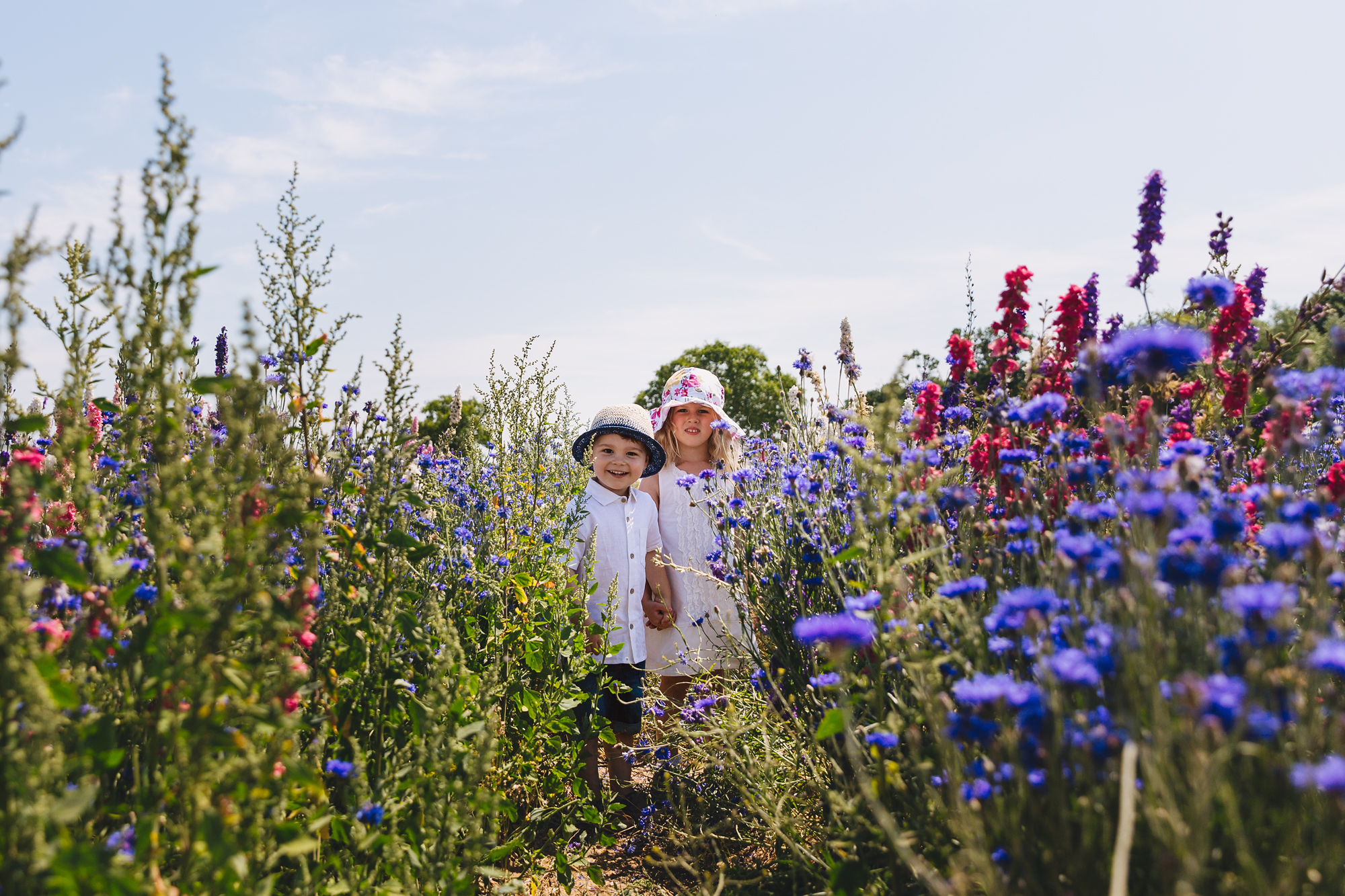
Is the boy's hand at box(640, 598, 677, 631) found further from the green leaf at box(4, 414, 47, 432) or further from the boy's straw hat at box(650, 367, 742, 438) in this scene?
the green leaf at box(4, 414, 47, 432)

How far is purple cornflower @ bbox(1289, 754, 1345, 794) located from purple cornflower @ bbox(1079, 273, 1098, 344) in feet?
5.92

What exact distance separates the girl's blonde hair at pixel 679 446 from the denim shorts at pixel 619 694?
125 cm

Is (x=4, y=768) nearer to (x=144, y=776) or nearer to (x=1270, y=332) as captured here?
(x=144, y=776)

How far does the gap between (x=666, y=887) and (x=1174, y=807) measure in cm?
233

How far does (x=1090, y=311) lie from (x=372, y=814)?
103 inches

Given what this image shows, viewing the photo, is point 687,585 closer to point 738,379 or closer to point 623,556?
point 623,556

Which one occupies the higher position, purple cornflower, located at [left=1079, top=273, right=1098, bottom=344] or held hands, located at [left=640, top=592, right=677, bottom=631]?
purple cornflower, located at [left=1079, top=273, right=1098, bottom=344]

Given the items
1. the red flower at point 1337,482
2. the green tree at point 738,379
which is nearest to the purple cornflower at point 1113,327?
the red flower at point 1337,482

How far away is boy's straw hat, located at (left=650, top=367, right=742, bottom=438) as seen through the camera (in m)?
4.32

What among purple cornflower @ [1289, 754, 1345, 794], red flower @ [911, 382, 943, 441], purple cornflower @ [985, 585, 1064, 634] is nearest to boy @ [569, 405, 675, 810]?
red flower @ [911, 382, 943, 441]

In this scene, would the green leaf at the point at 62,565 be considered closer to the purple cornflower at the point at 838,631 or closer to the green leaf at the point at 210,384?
the green leaf at the point at 210,384

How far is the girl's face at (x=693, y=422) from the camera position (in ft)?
14.4

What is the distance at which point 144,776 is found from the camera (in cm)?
129

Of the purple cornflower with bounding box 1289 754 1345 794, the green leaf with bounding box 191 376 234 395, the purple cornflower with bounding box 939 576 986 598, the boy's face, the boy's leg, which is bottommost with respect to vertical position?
the boy's leg
